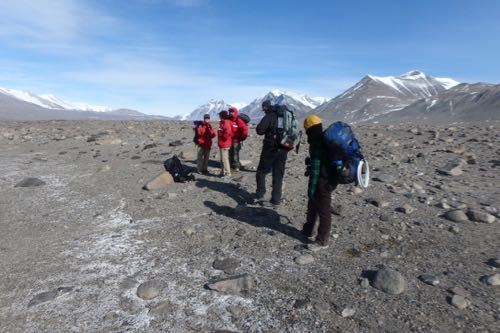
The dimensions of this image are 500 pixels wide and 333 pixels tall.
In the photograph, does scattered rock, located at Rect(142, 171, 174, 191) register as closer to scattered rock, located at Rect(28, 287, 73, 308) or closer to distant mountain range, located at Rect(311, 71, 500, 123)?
scattered rock, located at Rect(28, 287, 73, 308)

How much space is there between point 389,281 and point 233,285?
215 cm

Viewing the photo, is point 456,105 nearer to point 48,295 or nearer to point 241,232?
point 241,232

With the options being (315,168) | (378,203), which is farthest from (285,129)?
(378,203)

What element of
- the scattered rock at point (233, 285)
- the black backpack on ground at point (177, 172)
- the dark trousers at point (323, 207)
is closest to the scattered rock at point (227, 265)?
the scattered rock at point (233, 285)

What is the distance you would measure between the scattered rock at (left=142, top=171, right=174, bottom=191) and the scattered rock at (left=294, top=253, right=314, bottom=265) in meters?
5.82

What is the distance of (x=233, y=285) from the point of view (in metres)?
5.38

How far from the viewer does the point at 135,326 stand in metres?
4.64

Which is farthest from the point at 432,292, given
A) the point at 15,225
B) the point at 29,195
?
the point at 29,195

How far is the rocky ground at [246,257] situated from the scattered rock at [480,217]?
22mm

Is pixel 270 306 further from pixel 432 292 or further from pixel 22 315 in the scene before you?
pixel 22 315

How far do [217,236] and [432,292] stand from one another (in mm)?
3827

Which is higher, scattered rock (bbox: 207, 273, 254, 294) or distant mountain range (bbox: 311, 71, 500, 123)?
distant mountain range (bbox: 311, 71, 500, 123)

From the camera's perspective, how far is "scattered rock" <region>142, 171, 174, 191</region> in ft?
35.2

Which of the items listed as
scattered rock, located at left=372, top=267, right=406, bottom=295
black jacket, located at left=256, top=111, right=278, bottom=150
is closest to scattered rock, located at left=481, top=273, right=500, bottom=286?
scattered rock, located at left=372, top=267, right=406, bottom=295
